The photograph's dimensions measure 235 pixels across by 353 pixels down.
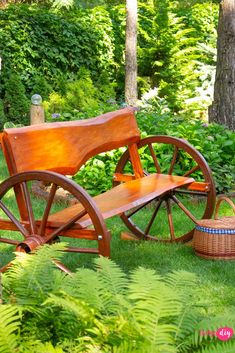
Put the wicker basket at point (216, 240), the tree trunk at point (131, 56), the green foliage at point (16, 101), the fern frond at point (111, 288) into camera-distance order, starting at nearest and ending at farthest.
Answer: the fern frond at point (111, 288) → the wicker basket at point (216, 240) → the green foliage at point (16, 101) → the tree trunk at point (131, 56)

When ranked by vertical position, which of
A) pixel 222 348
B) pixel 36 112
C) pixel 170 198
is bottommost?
pixel 170 198

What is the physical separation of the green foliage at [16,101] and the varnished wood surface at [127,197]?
706cm

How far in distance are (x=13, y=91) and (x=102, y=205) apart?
804 cm

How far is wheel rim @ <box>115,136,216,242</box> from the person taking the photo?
5102 millimetres

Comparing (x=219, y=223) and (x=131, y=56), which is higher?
(x=131, y=56)

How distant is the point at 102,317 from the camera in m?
2.12

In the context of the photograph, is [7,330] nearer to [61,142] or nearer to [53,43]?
[61,142]

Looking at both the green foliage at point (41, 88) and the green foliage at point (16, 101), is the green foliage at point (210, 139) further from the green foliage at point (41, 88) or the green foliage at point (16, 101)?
the green foliage at point (41, 88)

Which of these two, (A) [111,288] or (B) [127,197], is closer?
(A) [111,288]

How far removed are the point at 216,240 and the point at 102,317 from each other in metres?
2.66

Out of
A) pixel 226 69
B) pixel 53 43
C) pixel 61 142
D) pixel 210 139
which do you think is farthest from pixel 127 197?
pixel 53 43

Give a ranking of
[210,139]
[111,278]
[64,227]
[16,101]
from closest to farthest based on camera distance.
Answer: [111,278] → [64,227] → [210,139] → [16,101]

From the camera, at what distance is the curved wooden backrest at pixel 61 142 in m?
4.15

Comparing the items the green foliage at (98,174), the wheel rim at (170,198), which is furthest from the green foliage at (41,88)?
the wheel rim at (170,198)
